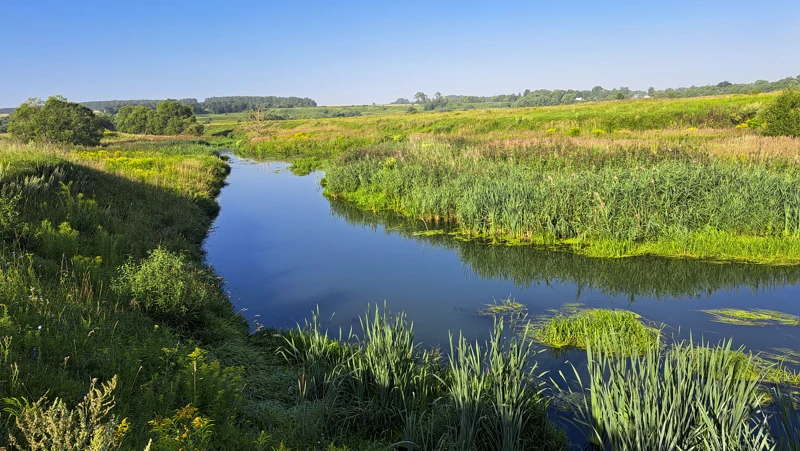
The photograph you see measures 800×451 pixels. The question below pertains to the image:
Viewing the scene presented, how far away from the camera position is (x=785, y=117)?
854 inches

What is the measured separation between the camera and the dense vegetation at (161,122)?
214ft

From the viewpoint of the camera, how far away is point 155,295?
615 centimetres

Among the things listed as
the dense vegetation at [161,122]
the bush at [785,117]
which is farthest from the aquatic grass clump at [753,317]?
the dense vegetation at [161,122]

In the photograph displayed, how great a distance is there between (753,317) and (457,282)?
15.6ft

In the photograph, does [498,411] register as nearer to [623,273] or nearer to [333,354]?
[333,354]

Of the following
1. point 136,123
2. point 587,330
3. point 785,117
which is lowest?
point 587,330

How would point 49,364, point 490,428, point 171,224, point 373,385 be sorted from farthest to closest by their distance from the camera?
point 171,224, point 373,385, point 490,428, point 49,364


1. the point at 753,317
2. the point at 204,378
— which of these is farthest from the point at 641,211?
the point at 204,378

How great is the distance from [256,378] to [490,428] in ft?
8.50

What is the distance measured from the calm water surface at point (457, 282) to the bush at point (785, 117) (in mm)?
15359

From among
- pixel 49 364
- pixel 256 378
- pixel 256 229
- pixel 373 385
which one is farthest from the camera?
pixel 256 229

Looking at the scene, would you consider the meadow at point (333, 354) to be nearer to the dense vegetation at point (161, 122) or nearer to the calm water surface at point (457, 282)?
the calm water surface at point (457, 282)

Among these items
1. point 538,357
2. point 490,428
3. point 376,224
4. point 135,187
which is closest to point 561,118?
point 376,224

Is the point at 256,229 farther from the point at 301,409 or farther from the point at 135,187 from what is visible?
the point at 301,409
